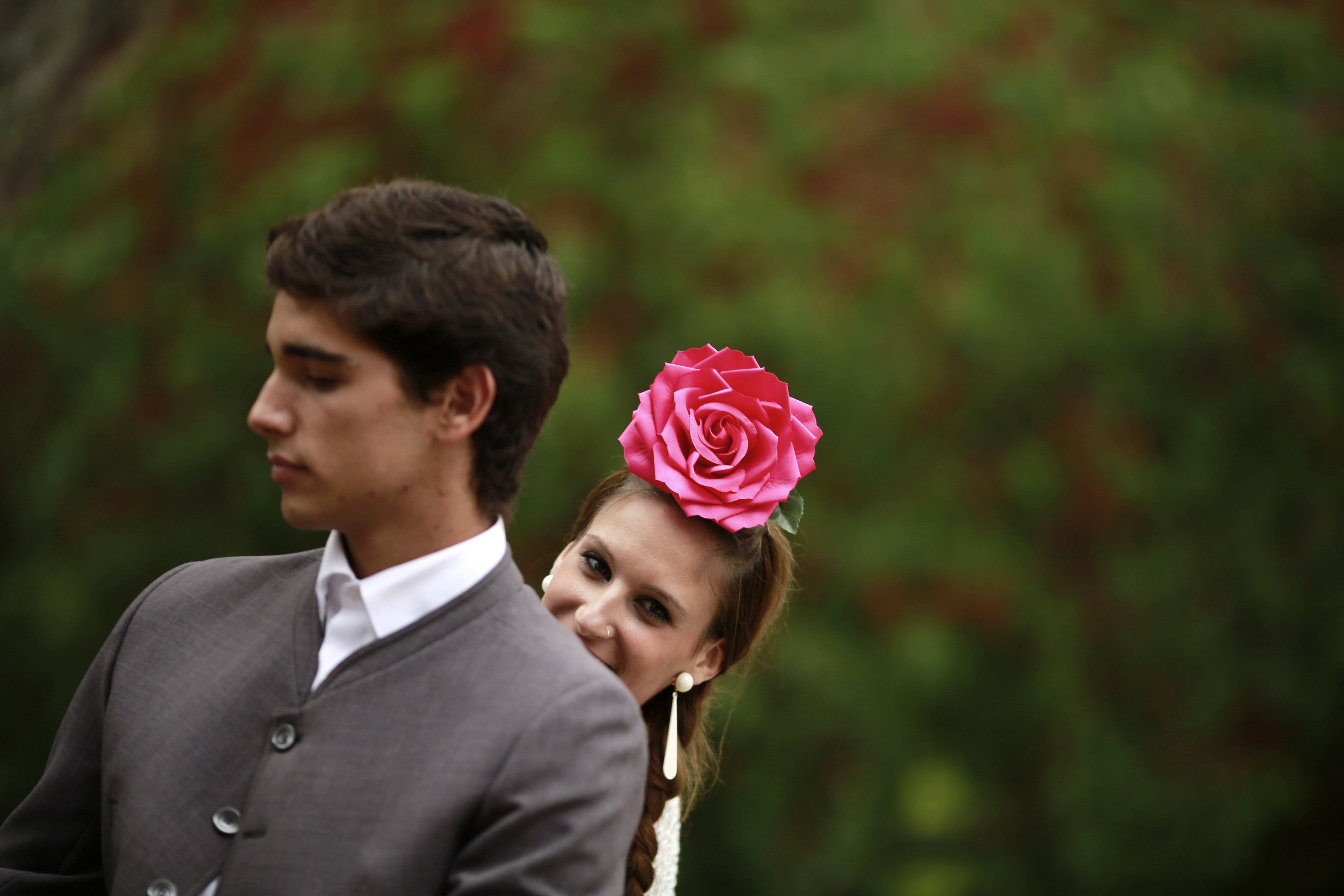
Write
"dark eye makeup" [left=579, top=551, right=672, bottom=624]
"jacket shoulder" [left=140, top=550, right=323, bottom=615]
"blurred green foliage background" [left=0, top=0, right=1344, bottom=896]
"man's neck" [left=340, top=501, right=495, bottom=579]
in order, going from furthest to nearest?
"blurred green foliage background" [left=0, top=0, right=1344, bottom=896] → "dark eye makeup" [left=579, top=551, right=672, bottom=624] → "jacket shoulder" [left=140, top=550, right=323, bottom=615] → "man's neck" [left=340, top=501, right=495, bottom=579]

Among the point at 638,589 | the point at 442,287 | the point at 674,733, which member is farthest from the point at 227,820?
the point at 674,733

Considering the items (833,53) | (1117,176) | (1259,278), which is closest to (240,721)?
(833,53)

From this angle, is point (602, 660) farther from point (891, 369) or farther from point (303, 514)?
point (891, 369)

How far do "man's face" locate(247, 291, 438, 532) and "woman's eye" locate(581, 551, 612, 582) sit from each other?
2.55ft

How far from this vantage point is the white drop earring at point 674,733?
2359 mm

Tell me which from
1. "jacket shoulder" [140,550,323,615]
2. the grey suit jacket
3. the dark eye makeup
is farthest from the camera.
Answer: the dark eye makeup

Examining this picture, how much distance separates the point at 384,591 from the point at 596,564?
0.75 m

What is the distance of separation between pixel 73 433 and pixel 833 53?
8.77 ft

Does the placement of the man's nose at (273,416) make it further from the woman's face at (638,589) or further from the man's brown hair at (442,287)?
the woman's face at (638,589)

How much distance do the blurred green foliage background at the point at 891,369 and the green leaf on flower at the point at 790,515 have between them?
1.31m

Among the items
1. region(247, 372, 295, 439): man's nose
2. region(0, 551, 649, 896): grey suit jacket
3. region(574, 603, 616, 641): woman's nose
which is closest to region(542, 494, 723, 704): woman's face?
region(574, 603, 616, 641): woman's nose

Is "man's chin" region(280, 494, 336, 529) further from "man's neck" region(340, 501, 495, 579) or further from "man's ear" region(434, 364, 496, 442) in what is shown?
"man's ear" region(434, 364, 496, 442)

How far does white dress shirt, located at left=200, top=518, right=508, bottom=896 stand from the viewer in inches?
63.7

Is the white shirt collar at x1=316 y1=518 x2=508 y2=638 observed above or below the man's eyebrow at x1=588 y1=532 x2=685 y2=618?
above
